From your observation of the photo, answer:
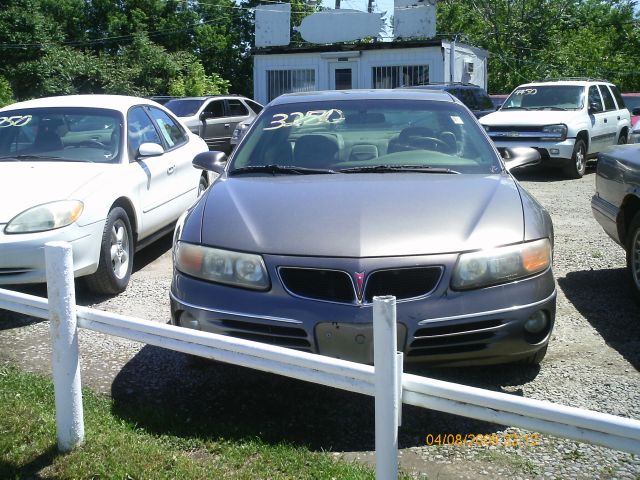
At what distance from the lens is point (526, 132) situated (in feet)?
42.9

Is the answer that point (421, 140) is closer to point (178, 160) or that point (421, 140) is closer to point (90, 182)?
point (90, 182)

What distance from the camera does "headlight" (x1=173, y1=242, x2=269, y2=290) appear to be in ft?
11.7

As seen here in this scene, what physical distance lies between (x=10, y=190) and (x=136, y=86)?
30272 mm

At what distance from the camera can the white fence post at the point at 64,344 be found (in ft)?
10.1

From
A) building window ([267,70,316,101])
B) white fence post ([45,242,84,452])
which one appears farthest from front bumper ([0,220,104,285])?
building window ([267,70,316,101])

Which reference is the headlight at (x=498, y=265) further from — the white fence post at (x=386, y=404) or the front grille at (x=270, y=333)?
the white fence post at (x=386, y=404)

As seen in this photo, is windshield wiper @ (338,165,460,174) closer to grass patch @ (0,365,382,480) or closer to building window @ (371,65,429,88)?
grass patch @ (0,365,382,480)

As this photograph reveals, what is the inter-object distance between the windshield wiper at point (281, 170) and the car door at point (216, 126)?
36.4 feet

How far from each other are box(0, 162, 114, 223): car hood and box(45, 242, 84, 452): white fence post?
226 centimetres

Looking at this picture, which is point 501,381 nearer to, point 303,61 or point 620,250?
point 620,250

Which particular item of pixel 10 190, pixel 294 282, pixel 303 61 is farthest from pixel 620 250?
pixel 303 61

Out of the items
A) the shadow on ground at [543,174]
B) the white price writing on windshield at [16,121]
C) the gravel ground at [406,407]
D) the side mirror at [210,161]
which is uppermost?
the white price writing on windshield at [16,121]

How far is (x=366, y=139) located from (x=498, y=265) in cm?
178

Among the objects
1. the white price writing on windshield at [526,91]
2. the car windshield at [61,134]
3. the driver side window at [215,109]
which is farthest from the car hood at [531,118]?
the car windshield at [61,134]
